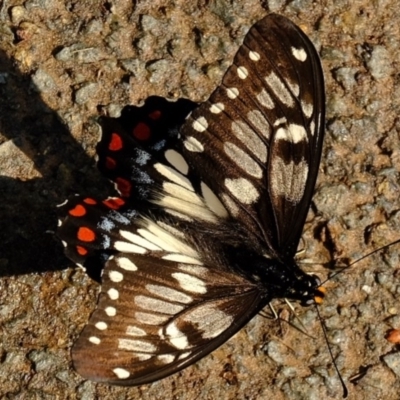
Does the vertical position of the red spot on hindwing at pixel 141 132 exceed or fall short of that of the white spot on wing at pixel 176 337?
it exceeds it

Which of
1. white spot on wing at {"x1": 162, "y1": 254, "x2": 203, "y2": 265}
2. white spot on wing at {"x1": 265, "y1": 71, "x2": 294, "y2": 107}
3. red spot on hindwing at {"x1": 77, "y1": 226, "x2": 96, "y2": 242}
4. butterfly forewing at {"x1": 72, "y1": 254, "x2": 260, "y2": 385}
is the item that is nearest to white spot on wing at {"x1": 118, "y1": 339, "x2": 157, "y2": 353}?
butterfly forewing at {"x1": 72, "y1": 254, "x2": 260, "y2": 385}

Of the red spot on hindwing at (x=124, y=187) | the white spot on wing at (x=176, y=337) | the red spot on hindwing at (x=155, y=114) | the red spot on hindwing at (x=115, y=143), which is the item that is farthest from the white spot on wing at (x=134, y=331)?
the red spot on hindwing at (x=155, y=114)

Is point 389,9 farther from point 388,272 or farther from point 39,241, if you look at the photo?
point 39,241

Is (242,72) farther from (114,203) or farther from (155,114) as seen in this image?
(114,203)

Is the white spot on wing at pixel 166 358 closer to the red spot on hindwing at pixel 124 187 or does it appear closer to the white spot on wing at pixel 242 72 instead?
the red spot on hindwing at pixel 124 187

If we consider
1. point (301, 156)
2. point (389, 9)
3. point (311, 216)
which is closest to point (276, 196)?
point (301, 156)

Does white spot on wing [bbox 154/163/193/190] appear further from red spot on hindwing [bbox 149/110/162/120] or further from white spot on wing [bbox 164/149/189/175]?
red spot on hindwing [bbox 149/110/162/120]

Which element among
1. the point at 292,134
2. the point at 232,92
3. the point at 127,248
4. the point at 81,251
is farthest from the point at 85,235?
the point at 292,134
